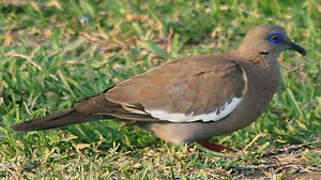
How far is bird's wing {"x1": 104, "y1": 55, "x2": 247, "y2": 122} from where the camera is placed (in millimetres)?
4617

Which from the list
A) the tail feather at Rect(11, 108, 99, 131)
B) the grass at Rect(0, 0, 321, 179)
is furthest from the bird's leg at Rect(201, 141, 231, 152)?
the tail feather at Rect(11, 108, 99, 131)

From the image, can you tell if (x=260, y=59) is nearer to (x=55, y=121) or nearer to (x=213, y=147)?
(x=213, y=147)

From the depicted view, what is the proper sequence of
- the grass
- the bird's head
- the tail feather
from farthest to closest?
the bird's head, the tail feather, the grass

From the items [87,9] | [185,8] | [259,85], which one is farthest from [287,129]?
[87,9]

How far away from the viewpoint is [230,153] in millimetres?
4523

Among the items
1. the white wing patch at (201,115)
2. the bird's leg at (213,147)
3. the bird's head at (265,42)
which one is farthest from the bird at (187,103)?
the bird's head at (265,42)

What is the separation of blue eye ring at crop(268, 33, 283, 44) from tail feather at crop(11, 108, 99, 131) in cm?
153

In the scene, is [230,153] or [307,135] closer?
[230,153]

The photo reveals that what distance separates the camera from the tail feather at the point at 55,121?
4.57 meters

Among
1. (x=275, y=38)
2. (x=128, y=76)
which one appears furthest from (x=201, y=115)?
(x=128, y=76)

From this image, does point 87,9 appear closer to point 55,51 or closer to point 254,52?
point 55,51

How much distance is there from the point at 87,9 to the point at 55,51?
1.03m

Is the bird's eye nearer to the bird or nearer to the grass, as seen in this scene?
the bird

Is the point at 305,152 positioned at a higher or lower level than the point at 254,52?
lower
